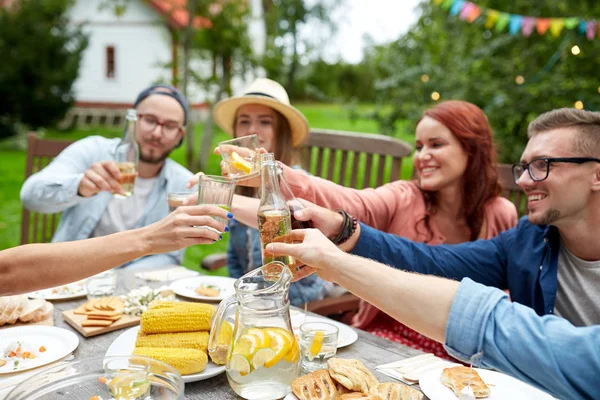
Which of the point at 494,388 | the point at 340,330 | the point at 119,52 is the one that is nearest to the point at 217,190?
the point at 340,330

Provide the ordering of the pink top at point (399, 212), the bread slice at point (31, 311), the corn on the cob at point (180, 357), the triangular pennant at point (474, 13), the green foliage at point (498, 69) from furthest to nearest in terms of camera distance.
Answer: the green foliage at point (498, 69)
the triangular pennant at point (474, 13)
the pink top at point (399, 212)
the bread slice at point (31, 311)
the corn on the cob at point (180, 357)

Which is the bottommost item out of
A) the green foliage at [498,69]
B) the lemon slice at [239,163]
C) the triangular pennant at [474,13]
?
the lemon slice at [239,163]

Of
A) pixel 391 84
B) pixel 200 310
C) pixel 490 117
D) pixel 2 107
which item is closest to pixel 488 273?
pixel 200 310

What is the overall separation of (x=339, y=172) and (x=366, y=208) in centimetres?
82

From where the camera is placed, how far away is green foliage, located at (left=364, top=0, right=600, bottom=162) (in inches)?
213

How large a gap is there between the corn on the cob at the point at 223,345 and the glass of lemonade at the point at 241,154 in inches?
26.1

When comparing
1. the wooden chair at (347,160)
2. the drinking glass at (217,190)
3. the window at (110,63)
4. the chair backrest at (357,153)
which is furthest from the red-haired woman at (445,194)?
the window at (110,63)

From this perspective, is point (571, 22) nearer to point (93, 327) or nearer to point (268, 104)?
point (268, 104)

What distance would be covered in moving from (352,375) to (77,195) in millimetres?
2107

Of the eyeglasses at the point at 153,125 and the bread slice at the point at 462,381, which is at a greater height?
the eyeglasses at the point at 153,125

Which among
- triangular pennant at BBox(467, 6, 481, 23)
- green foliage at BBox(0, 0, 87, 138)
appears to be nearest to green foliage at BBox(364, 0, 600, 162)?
triangular pennant at BBox(467, 6, 481, 23)

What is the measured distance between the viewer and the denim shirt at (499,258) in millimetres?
2117

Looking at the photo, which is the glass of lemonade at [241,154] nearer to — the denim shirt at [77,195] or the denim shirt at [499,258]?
the denim shirt at [499,258]

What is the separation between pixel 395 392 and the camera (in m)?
1.31
